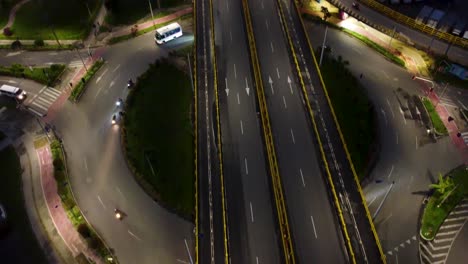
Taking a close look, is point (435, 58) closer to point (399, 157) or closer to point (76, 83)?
point (399, 157)

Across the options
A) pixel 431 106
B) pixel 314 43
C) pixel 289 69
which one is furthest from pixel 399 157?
pixel 314 43

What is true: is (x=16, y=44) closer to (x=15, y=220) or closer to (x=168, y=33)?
(x=168, y=33)

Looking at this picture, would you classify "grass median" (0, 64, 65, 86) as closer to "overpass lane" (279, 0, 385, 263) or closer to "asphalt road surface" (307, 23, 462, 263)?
"overpass lane" (279, 0, 385, 263)

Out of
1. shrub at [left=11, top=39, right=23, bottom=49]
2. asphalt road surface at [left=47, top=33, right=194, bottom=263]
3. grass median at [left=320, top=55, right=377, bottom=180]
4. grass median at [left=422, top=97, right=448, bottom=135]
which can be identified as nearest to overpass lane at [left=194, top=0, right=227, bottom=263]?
asphalt road surface at [left=47, top=33, right=194, bottom=263]

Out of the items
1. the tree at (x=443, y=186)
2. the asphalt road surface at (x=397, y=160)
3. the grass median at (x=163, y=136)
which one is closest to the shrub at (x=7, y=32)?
the grass median at (x=163, y=136)

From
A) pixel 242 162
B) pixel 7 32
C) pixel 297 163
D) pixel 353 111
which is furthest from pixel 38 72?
pixel 353 111
